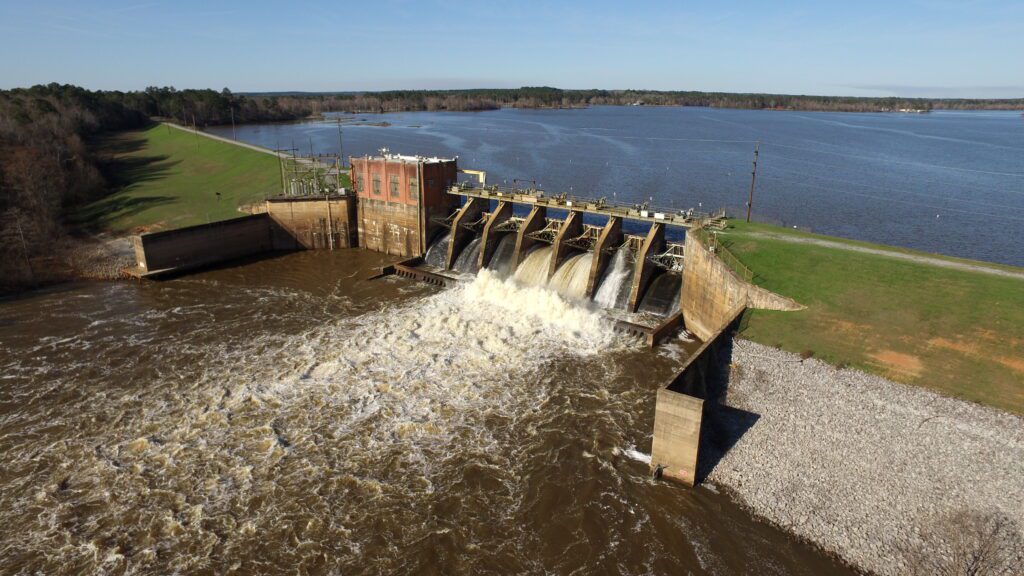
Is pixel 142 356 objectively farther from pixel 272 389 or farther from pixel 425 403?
pixel 425 403

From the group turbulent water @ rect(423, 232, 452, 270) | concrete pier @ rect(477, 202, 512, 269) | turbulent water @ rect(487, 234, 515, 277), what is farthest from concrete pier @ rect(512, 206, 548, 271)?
turbulent water @ rect(423, 232, 452, 270)

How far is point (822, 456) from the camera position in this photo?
20.8m

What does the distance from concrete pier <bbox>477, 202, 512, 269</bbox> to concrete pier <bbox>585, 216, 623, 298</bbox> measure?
30.7 feet

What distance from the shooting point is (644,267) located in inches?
1497

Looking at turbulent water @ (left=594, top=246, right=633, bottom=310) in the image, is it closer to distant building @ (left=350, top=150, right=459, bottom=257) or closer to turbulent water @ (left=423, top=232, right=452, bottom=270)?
turbulent water @ (left=423, top=232, right=452, bottom=270)

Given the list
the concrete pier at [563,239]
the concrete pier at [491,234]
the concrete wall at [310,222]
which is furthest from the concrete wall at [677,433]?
the concrete wall at [310,222]

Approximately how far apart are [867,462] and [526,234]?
28886 millimetres

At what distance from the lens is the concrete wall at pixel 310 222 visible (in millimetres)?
52250

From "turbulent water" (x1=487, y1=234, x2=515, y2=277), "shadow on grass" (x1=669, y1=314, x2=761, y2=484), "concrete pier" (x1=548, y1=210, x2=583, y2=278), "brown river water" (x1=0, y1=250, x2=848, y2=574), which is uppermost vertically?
"concrete pier" (x1=548, y1=210, x2=583, y2=278)

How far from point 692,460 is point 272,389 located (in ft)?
65.2

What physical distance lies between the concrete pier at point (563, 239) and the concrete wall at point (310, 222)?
21.7 metres

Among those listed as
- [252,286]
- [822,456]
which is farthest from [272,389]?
[822,456]

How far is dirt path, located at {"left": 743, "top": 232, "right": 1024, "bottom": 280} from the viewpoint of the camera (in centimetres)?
3100

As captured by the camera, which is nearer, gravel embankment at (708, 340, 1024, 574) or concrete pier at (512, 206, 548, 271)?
gravel embankment at (708, 340, 1024, 574)
